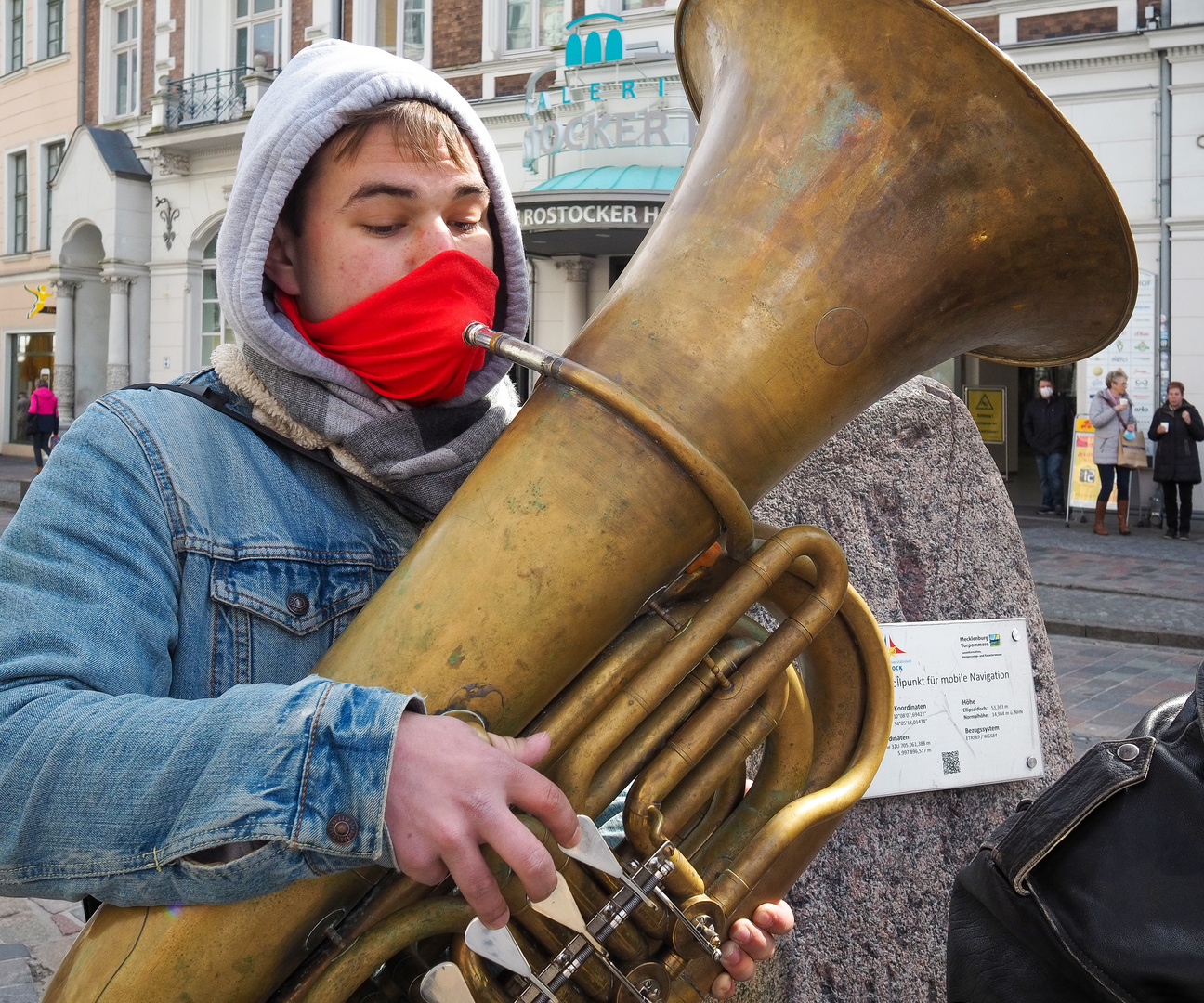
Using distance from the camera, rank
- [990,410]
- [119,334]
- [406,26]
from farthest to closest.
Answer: [119,334], [406,26], [990,410]

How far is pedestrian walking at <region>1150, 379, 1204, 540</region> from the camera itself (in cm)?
1061

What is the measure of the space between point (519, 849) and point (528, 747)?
124 mm

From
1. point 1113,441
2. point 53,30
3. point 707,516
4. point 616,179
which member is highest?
point 53,30

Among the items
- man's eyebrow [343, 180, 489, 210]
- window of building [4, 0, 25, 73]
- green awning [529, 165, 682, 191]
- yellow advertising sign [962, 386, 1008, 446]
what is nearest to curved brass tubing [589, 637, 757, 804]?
man's eyebrow [343, 180, 489, 210]

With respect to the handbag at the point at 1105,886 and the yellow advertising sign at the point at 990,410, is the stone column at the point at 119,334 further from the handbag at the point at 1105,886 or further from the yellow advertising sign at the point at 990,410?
the handbag at the point at 1105,886

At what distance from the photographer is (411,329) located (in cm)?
143

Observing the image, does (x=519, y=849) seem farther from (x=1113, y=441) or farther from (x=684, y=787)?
(x=1113, y=441)

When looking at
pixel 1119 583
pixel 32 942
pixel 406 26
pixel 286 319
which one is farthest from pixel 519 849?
pixel 406 26

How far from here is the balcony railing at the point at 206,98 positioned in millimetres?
18266

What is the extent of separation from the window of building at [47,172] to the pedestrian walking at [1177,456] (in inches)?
795

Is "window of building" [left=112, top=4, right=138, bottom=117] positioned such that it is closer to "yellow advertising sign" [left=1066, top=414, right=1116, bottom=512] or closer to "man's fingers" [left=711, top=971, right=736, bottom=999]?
"yellow advertising sign" [left=1066, top=414, right=1116, bottom=512]

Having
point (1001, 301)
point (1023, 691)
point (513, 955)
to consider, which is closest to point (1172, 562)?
point (1023, 691)

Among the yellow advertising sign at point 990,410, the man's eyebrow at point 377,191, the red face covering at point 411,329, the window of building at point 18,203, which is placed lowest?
the red face covering at point 411,329

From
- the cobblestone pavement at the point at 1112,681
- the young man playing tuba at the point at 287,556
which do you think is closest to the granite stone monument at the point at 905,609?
the young man playing tuba at the point at 287,556
